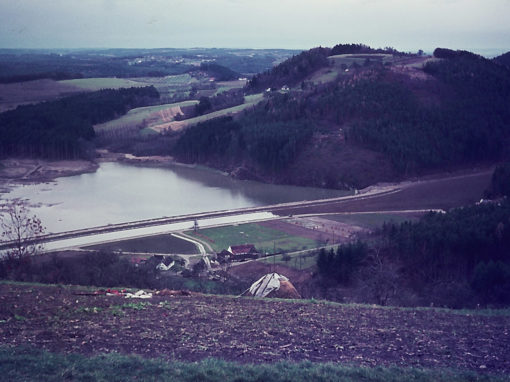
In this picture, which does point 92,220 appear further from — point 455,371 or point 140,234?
point 455,371

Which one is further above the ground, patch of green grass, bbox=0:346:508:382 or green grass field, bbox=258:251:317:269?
patch of green grass, bbox=0:346:508:382

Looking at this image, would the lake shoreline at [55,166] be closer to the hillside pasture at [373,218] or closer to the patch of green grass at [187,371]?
the hillside pasture at [373,218]

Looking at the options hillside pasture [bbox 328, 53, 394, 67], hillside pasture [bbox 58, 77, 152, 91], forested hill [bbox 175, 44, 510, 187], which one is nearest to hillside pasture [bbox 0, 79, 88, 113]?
hillside pasture [bbox 58, 77, 152, 91]

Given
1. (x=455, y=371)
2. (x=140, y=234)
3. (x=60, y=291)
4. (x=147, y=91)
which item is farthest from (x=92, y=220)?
(x=147, y=91)

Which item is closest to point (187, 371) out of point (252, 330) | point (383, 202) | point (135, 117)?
point (252, 330)

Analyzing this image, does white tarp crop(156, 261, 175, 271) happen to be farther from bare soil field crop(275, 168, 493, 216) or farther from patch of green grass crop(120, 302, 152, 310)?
bare soil field crop(275, 168, 493, 216)

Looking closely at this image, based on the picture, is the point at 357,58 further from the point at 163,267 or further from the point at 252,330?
the point at 252,330

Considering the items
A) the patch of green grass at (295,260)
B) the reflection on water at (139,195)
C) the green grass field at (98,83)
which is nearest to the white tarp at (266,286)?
the patch of green grass at (295,260)
